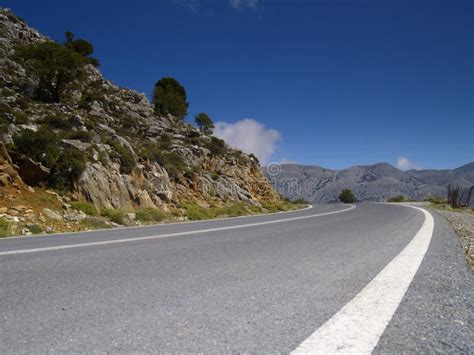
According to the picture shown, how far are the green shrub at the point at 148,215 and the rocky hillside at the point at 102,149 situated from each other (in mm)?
884

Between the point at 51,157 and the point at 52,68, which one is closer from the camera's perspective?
the point at 51,157

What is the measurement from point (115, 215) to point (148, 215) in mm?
1831

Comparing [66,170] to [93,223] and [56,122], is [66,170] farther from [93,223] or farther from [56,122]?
[56,122]

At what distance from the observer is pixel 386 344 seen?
1.83 metres

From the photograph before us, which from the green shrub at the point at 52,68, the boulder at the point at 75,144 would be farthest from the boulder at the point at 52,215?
the green shrub at the point at 52,68

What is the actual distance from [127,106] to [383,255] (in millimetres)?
34807

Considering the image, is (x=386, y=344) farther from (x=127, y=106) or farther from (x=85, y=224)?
(x=127, y=106)

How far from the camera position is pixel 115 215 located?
1306 centimetres

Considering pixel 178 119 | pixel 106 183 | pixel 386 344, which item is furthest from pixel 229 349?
pixel 178 119

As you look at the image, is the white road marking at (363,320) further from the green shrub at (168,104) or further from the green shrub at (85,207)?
the green shrub at (168,104)

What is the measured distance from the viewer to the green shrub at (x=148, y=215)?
1434cm

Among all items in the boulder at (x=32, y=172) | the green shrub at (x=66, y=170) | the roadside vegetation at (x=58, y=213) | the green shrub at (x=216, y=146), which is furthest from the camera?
the green shrub at (x=216, y=146)

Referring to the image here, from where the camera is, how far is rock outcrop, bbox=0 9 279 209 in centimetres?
1530

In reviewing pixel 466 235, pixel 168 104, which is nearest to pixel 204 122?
pixel 168 104
